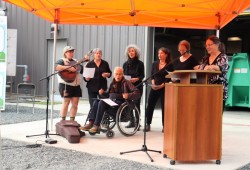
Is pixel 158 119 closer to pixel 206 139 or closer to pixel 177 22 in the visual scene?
pixel 177 22

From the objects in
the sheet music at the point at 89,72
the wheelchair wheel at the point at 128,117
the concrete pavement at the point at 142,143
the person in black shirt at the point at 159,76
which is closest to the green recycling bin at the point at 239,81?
the concrete pavement at the point at 142,143

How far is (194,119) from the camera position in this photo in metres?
4.99

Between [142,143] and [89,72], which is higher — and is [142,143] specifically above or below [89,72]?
below

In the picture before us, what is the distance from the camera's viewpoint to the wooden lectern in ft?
16.2

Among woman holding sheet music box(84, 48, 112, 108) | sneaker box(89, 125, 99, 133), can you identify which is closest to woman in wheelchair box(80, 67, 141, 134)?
sneaker box(89, 125, 99, 133)

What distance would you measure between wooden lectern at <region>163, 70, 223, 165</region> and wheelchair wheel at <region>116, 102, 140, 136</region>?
1.83 meters

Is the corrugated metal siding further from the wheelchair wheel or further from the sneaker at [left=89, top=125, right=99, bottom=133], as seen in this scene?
the sneaker at [left=89, top=125, right=99, bottom=133]

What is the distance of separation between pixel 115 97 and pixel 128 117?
16.3 inches

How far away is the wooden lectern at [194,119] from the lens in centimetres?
493

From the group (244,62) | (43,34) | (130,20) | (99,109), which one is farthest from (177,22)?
(43,34)

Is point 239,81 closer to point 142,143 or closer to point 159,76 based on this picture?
point 159,76

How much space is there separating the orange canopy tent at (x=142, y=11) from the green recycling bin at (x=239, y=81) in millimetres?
4117

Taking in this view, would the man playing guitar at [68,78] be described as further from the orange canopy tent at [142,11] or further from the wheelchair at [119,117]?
the wheelchair at [119,117]

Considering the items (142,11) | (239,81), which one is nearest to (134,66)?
(142,11)
